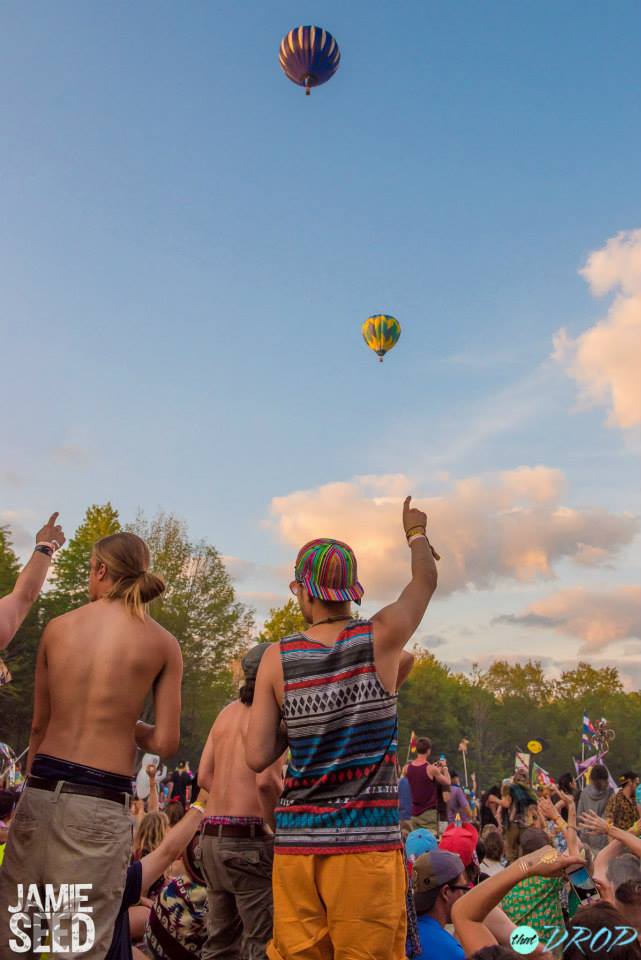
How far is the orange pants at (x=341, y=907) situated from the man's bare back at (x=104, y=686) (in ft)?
2.43

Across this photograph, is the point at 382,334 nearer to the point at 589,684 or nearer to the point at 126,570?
the point at 126,570

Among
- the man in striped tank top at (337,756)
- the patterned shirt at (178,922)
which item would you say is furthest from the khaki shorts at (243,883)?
the man in striped tank top at (337,756)

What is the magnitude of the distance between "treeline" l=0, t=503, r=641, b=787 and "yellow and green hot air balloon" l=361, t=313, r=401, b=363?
68.3ft

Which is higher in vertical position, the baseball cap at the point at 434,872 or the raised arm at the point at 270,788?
the raised arm at the point at 270,788

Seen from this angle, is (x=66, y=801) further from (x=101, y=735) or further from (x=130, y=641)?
(x=130, y=641)

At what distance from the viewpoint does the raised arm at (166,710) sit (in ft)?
12.4

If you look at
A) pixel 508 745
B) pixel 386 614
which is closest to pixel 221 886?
pixel 386 614

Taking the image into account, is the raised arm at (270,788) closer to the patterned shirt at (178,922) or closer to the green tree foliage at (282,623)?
the patterned shirt at (178,922)

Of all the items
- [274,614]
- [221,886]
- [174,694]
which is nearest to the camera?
[174,694]

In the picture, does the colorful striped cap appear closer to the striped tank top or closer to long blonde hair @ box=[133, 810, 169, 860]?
the striped tank top

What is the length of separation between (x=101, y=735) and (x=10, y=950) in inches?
32.5

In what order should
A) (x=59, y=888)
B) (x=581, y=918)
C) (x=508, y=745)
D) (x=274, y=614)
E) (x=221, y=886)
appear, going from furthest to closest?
(x=508, y=745) < (x=274, y=614) < (x=221, y=886) < (x=59, y=888) < (x=581, y=918)

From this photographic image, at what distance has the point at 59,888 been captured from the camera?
337cm

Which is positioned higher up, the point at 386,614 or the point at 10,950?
the point at 386,614
